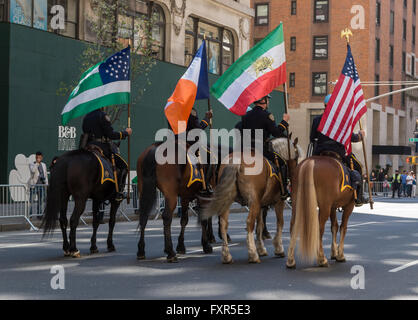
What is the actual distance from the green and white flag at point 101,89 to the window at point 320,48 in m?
48.9

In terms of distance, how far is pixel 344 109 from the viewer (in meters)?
11.4

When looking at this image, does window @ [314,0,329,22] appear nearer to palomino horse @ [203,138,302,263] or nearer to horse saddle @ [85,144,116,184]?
horse saddle @ [85,144,116,184]

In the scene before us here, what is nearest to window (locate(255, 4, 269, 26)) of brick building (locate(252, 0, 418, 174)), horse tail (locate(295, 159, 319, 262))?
brick building (locate(252, 0, 418, 174))

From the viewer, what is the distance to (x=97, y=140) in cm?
1207

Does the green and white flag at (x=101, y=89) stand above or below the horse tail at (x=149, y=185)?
above

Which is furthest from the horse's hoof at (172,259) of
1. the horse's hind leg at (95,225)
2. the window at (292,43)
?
the window at (292,43)

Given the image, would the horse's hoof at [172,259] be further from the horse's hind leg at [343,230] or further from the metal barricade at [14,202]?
the metal barricade at [14,202]

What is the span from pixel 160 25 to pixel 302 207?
2557cm

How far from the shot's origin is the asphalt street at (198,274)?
26.2 ft

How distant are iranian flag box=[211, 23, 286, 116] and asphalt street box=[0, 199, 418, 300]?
8.82 ft

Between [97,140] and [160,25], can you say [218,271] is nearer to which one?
[97,140]

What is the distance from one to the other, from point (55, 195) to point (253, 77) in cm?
388

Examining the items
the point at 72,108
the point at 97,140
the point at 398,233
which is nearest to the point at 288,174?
the point at 97,140

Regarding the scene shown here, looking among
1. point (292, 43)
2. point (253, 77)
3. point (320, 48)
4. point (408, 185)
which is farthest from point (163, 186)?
point (292, 43)
